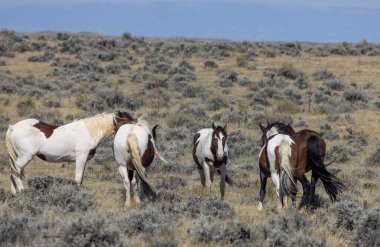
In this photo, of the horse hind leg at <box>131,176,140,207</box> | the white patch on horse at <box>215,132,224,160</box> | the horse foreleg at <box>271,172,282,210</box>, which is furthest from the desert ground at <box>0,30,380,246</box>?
the white patch on horse at <box>215,132,224,160</box>

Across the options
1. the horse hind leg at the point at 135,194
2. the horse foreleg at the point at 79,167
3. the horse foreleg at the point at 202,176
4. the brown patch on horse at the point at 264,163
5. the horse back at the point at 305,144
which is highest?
the horse back at the point at 305,144

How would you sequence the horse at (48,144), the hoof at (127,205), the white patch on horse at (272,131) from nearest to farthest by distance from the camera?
1. the hoof at (127,205)
2. the horse at (48,144)
3. the white patch on horse at (272,131)

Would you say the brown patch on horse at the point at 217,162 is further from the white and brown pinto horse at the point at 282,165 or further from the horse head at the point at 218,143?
the white and brown pinto horse at the point at 282,165

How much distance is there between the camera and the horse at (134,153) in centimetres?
975

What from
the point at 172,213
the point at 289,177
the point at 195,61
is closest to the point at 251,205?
the point at 289,177

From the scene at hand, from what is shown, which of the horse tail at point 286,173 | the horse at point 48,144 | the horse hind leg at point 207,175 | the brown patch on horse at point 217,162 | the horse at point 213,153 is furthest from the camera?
the horse hind leg at point 207,175

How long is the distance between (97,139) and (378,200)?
6.11 m

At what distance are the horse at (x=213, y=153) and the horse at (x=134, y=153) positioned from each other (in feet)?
4.25

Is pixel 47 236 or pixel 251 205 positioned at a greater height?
pixel 47 236

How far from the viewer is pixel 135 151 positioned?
973cm

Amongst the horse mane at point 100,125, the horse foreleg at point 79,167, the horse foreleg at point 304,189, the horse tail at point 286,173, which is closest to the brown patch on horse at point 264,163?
the horse tail at point 286,173

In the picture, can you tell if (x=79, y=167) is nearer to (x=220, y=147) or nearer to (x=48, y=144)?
(x=48, y=144)

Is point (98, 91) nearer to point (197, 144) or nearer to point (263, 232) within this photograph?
point (197, 144)

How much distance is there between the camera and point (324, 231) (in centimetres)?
796
